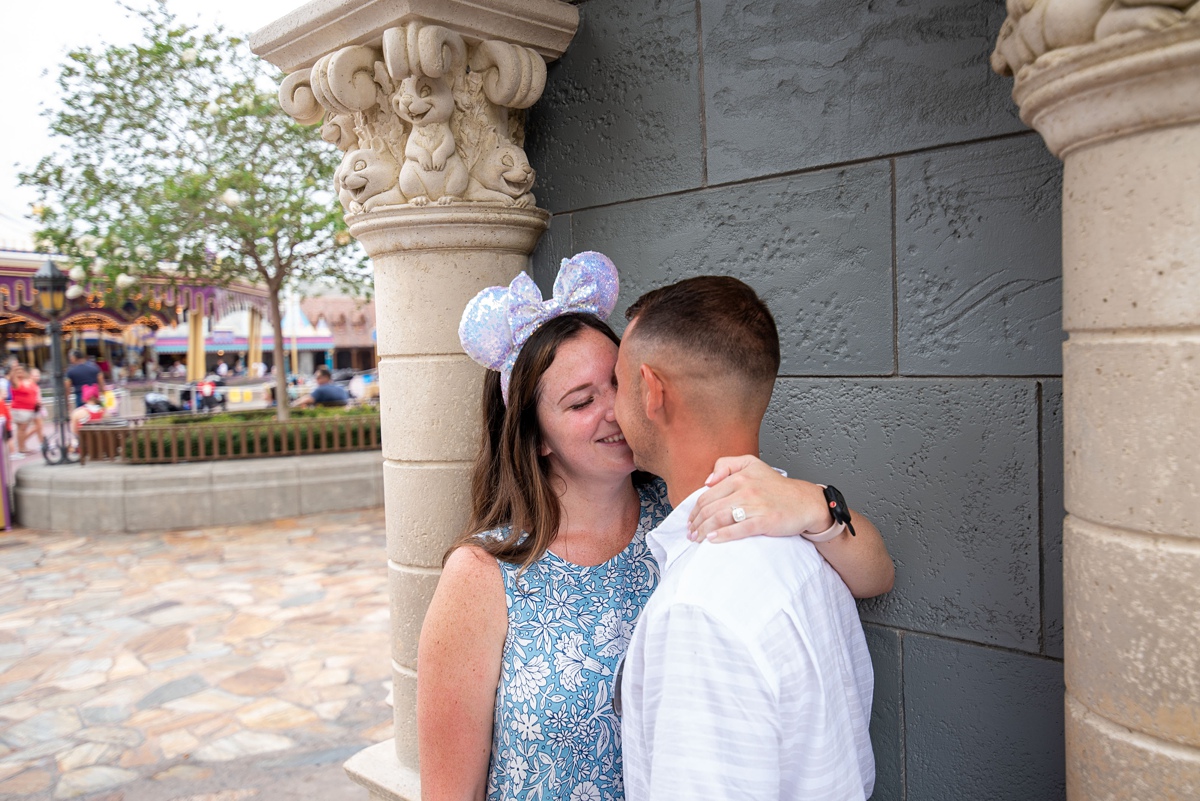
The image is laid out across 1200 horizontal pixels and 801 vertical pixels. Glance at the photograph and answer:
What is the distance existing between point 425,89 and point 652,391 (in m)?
1.22

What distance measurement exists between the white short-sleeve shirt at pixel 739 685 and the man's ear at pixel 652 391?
0.17 metres

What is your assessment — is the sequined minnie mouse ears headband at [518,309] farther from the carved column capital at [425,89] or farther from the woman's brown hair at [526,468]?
the carved column capital at [425,89]

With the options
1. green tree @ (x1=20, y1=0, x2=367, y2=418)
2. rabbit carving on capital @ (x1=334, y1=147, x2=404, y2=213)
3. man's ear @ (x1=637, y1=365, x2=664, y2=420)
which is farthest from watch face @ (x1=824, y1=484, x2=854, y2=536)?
green tree @ (x1=20, y1=0, x2=367, y2=418)

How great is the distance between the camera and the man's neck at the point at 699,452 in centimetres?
147

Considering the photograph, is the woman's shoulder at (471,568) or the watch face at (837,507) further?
the woman's shoulder at (471,568)

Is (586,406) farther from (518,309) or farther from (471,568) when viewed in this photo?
(471,568)

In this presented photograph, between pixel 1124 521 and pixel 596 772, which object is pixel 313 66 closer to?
pixel 596 772

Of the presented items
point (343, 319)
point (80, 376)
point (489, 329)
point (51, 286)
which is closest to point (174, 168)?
point (51, 286)

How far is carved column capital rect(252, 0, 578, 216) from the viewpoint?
6.99 feet

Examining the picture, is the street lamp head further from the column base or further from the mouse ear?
the mouse ear

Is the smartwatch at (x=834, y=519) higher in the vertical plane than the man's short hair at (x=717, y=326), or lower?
lower

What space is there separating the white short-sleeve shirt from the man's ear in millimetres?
172

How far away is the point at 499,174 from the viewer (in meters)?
2.33

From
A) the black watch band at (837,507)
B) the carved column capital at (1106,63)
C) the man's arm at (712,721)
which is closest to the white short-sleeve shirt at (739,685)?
the man's arm at (712,721)
